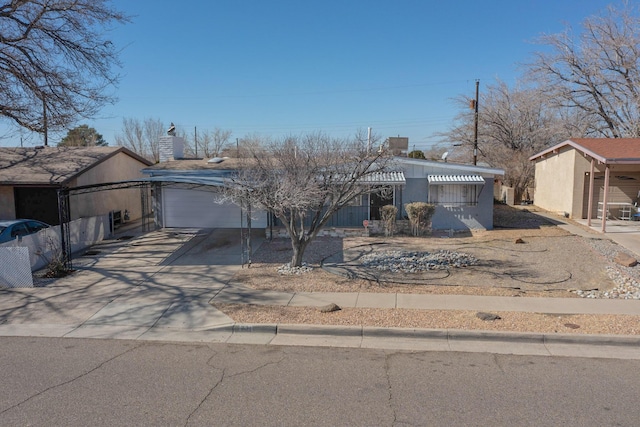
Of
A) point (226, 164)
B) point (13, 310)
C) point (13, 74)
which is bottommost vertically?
point (13, 310)

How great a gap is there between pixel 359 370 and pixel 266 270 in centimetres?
614

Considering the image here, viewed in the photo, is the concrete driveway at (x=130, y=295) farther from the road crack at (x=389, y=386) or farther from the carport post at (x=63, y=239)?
the road crack at (x=389, y=386)

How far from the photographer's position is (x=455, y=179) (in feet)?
57.7

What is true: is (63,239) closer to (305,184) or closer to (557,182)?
(305,184)

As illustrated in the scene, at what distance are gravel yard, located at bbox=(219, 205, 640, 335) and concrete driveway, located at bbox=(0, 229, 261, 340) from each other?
0.76m

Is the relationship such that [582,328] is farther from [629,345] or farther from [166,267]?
[166,267]

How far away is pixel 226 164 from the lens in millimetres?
19531

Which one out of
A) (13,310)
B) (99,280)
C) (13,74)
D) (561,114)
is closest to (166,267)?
(99,280)

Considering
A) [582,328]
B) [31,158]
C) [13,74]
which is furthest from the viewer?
[31,158]

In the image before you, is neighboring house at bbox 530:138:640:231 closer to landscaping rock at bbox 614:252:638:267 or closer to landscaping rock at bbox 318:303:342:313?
landscaping rock at bbox 614:252:638:267

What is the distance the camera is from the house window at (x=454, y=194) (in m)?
18.1

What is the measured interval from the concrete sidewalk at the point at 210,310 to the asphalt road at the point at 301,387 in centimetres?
50

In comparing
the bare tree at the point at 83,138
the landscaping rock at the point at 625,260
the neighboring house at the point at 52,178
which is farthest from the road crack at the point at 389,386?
the bare tree at the point at 83,138

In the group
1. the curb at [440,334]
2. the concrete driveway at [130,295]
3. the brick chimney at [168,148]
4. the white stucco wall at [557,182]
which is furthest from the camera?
the brick chimney at [168,148]
